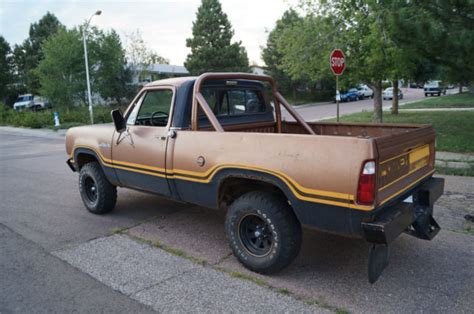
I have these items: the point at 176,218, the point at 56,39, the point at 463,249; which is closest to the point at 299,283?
the point at 463,249

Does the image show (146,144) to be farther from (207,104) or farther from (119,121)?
(207,104)

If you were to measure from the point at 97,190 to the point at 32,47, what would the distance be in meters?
48.4

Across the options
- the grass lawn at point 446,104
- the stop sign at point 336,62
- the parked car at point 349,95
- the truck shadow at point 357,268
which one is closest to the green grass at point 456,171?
the truck shadow at point 357,268

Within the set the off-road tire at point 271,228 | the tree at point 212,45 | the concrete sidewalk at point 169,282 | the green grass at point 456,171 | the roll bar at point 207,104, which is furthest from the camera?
the tree at point 212,45

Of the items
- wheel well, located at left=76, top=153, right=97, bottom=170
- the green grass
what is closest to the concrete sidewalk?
wheel well, located at left=76, top=153, right=97, bottom=170

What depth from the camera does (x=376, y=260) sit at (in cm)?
322

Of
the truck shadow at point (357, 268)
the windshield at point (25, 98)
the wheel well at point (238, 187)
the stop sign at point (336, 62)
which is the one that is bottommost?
the truck shadow at point (357, 268)

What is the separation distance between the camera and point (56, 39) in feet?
91.6

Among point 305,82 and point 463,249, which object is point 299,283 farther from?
point 305,82

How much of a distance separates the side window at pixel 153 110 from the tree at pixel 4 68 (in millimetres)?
47624

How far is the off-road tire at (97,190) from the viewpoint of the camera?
5.57 m

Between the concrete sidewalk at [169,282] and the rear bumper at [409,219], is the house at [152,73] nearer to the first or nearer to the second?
the concrete sidewalk at [169,282]

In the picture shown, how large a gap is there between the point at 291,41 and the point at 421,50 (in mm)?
9077

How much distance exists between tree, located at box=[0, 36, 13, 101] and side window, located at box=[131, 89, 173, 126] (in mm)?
47624
